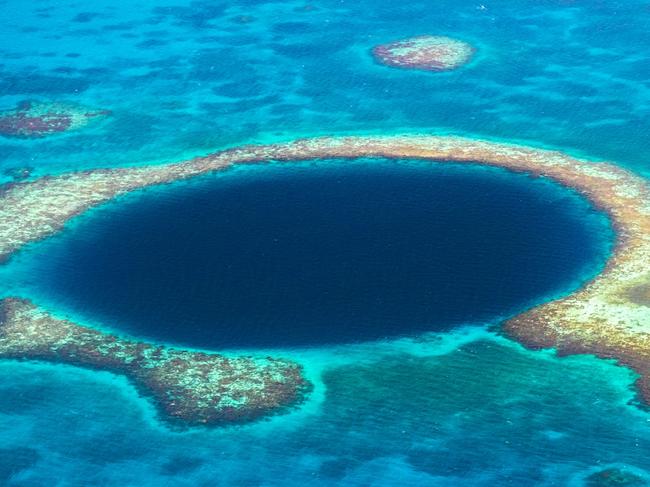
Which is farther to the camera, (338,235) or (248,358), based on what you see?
(338,235)

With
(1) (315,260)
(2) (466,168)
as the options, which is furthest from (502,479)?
(2) (466,168)

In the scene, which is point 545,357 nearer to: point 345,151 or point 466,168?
point 466,168

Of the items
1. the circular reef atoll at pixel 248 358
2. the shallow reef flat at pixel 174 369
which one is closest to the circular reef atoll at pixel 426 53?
the circular reef atoll at pixel 248 358

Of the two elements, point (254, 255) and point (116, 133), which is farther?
point (116, 133)

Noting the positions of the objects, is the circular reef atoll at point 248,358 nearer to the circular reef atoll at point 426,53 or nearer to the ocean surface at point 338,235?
the ocean surface at point 338,235

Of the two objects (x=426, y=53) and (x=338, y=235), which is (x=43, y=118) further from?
(x=426, y=53)

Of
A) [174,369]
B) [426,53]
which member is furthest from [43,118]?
[174,369]
